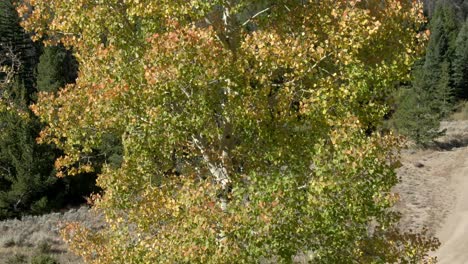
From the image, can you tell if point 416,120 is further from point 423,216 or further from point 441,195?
point 423,216

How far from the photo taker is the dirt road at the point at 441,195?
2109cm

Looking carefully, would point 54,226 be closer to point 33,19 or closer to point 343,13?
point 33,19

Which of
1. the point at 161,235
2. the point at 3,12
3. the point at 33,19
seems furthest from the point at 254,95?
the point at 3,12

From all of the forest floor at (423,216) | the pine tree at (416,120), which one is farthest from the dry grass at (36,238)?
the pine tree at (416,120)

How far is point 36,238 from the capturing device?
72.6ft

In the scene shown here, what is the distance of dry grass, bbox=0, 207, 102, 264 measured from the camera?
19411 millimetres

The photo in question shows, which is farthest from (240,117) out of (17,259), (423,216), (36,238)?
(423,216)

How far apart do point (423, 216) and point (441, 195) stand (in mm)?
4544

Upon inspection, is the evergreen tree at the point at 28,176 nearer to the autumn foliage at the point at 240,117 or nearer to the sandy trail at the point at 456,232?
the sandy trail at the point at 456,232

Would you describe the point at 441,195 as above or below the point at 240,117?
below

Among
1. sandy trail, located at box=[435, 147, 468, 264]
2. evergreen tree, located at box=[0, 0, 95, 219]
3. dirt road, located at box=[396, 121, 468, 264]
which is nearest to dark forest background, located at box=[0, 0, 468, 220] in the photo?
evergreen tree, located at box=[0, 0, 95, 219]

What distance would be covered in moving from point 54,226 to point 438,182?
2188 cm

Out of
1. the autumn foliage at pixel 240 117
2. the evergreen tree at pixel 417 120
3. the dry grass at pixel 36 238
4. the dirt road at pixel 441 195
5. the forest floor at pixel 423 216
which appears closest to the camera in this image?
the autumn foliage at pixel 240 117

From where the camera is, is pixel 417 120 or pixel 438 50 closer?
pixel 417 120
